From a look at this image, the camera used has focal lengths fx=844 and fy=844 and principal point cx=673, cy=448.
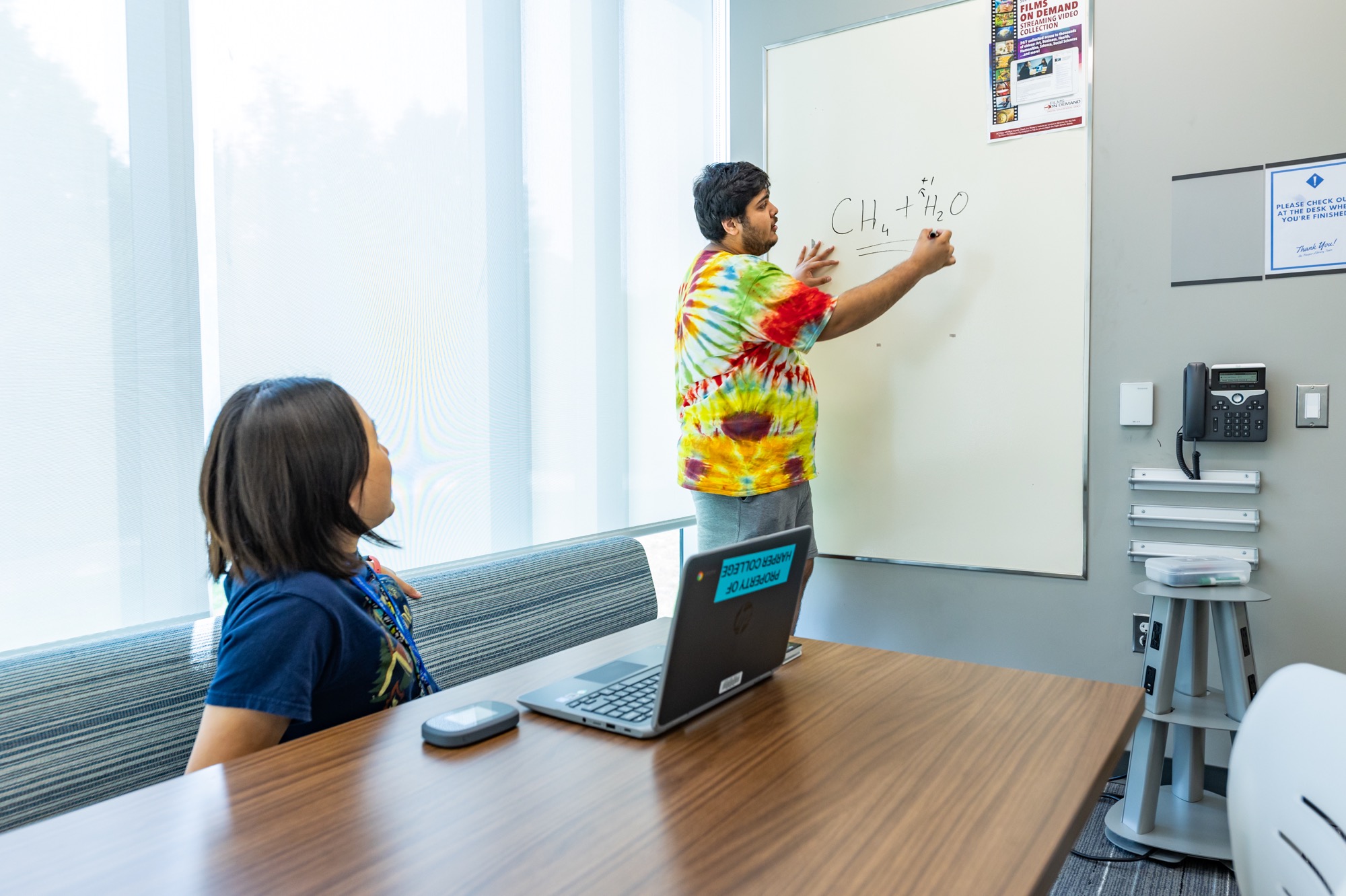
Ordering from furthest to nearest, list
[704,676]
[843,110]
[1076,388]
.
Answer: [843,110]
[1076,388]
[704,676]

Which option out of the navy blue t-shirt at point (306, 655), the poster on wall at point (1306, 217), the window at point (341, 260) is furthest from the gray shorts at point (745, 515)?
the poster on wall at point (1306, 217)

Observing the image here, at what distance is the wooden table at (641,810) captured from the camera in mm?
695

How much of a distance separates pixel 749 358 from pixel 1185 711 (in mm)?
1425

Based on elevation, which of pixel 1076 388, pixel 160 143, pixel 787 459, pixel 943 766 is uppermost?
pixel 160 143

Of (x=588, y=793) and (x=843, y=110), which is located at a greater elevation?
(x=843, y=110)

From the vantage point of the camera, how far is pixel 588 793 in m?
0.84

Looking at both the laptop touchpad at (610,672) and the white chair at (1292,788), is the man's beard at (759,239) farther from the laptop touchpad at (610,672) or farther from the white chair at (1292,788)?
the white chair at (1292,788)

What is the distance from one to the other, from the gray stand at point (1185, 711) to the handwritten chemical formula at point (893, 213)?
1.27m

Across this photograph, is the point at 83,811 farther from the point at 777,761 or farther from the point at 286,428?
the point at 777,761

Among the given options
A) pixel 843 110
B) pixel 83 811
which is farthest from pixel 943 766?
pixel 843 110

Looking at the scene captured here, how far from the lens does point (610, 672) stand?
1220 mm

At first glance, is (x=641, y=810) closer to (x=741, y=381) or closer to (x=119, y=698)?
(x=119, y=698)

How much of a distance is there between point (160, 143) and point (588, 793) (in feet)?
4.67

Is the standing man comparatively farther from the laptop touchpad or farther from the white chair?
the white chair
